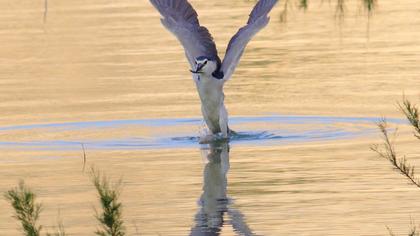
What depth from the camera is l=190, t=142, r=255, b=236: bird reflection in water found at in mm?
9555

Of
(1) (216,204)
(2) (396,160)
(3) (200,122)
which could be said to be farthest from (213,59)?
(1) (216,204)

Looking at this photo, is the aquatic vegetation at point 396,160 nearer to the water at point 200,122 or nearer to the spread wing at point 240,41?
the water at point 200,122

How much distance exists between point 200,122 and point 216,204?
417 centimetres

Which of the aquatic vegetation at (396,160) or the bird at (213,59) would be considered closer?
the aquatic vegetation at (396,160)

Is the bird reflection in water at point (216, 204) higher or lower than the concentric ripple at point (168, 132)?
higher

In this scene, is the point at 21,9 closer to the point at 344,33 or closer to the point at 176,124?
the point at 344,33

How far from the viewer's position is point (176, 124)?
14.5 m

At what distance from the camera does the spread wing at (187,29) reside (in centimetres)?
1438

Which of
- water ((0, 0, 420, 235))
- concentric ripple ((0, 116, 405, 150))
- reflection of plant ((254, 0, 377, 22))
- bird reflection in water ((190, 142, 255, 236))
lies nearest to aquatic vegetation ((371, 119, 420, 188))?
water ((0, 0, 420, 235))

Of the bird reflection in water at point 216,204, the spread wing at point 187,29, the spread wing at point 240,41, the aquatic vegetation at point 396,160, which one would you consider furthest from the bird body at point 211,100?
the aquatic vegetation at point 396,160

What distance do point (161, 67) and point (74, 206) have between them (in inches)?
273

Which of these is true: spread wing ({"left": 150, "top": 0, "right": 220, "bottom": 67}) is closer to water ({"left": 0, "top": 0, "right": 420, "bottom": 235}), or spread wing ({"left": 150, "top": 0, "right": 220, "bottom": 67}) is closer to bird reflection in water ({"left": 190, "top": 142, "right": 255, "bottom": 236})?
Result: water ({"left": 0, "top": 0, "right": 420, "bottom": 235})

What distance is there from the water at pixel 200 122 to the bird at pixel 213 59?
0.75ft

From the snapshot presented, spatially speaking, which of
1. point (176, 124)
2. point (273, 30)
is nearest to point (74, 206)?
point (176, 124)
